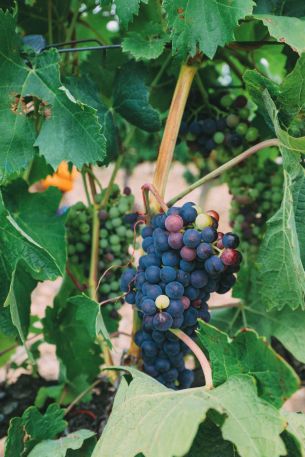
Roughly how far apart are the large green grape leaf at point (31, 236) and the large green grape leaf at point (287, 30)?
59cm

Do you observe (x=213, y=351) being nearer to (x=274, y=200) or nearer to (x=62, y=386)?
(x=274, y=200)

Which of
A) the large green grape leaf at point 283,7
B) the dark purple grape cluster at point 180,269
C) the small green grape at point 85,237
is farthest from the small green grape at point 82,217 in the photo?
the large green grape leaf at point 283,7

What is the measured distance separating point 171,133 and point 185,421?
0.64m

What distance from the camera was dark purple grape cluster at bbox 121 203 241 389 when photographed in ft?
3.87

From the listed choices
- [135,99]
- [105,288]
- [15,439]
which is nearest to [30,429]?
[15,439]

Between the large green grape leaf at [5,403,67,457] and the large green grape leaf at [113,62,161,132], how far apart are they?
647 mm

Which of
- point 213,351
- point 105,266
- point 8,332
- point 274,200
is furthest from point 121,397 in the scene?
point 274,200

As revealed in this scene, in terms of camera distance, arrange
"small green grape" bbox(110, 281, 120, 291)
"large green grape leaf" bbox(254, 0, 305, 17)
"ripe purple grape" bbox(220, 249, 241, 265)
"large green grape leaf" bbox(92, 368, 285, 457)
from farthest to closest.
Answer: "small green grape" bbox(110, 281, 120, 291)
"large green grape leaf" bbox(254, 0, 305, 17)
"ripe purple grape" bbox(220, 249, 241, 265)
"large green grape leaf" bbox(92, 368, 285, 457)

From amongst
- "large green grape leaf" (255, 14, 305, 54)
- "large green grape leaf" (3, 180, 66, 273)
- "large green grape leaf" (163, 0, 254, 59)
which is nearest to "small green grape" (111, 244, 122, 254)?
"large green grape leaf" (3, 180, 66, 273)

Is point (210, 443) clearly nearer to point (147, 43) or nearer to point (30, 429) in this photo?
point (30, 429)

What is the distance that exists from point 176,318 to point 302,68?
493 millimetres

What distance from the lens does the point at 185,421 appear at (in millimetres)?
902

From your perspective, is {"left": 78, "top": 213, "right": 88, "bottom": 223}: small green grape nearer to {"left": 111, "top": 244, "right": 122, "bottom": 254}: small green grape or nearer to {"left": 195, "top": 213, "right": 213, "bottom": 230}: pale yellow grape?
{"left": 111, "top": 244, "right": 122, "bottom": 254}: small green grape

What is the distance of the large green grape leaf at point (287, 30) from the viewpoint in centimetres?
119
